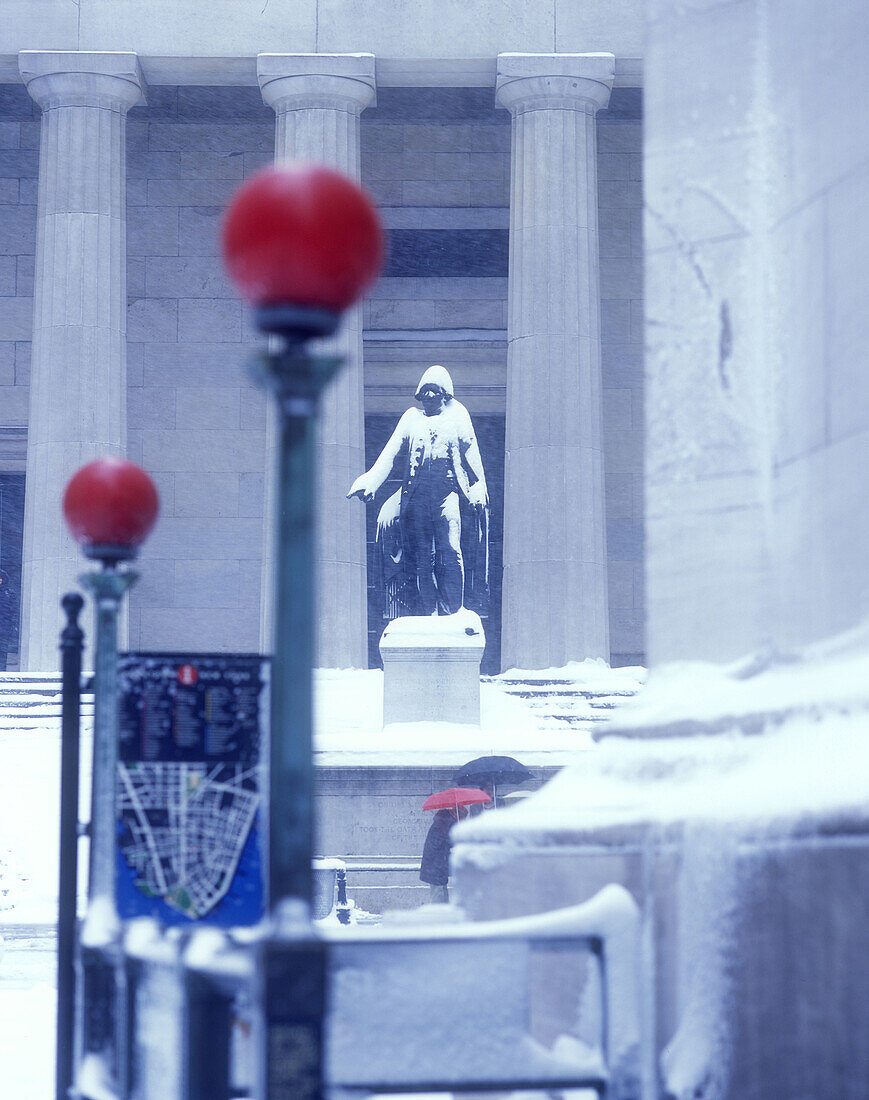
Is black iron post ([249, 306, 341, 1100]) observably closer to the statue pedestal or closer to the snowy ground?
the snowy ground

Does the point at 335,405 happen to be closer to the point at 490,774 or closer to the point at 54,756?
the point at 54,756

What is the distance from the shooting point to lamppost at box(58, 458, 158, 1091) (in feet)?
17.0

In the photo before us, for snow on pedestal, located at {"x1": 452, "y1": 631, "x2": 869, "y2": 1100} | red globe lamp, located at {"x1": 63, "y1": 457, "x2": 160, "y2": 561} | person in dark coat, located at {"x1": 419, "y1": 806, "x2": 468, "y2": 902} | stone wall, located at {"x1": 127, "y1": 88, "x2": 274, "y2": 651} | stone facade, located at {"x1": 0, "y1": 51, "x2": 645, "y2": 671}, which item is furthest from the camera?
stone wall, located at {"x1": 127, "y1": 88, "x2": 274, "y2": 651}

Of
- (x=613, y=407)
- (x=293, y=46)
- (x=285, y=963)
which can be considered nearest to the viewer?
(x=285, y=963)

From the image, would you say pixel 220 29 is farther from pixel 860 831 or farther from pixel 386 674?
pixel 860 831

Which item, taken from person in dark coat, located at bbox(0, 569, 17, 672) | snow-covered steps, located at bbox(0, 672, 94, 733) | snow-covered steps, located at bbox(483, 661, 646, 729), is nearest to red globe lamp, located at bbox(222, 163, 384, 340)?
snow-covered steps, located at bbox(0, 672, 94, 733)

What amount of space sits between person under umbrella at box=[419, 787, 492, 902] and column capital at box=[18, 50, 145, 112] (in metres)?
19.3

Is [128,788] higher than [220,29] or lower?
lower

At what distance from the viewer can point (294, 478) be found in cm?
367

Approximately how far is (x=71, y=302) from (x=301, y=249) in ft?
86.4

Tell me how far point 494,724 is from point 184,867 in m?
17.3

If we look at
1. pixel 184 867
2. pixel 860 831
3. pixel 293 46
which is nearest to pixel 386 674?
pixel 293 46

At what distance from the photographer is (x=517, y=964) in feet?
14.4

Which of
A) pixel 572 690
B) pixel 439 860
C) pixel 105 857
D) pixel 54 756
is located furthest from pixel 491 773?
pixel 572 690
